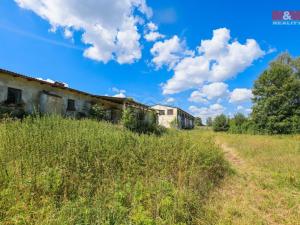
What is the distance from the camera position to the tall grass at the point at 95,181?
115 inches

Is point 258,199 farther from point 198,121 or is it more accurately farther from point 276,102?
point 198,121

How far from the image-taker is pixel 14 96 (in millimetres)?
12461

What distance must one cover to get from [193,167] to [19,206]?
3.57m

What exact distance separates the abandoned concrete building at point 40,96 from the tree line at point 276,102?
20326 mm

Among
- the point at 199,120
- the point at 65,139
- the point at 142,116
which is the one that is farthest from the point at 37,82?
the point at 199,120

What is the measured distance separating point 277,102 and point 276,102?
173 millimetres

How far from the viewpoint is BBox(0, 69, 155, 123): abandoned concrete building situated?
39.0 ft

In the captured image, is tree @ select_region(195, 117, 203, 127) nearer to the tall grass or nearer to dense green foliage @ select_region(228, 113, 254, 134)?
A: dense green foliage @ select_region(228, 113, 254, 134)

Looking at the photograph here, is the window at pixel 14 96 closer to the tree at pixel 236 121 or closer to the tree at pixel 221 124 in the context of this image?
the tree at pixel 236 121

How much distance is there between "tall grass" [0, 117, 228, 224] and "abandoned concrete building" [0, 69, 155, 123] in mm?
7248

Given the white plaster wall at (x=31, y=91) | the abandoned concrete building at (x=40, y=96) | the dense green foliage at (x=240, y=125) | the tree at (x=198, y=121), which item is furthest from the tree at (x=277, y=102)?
the tree at (x=198, y=121)

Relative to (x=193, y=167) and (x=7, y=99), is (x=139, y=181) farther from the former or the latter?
(x=7, y=99)

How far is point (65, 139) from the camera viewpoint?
4.80m

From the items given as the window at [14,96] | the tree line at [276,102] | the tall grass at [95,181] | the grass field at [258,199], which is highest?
the tree line at [276,102]
